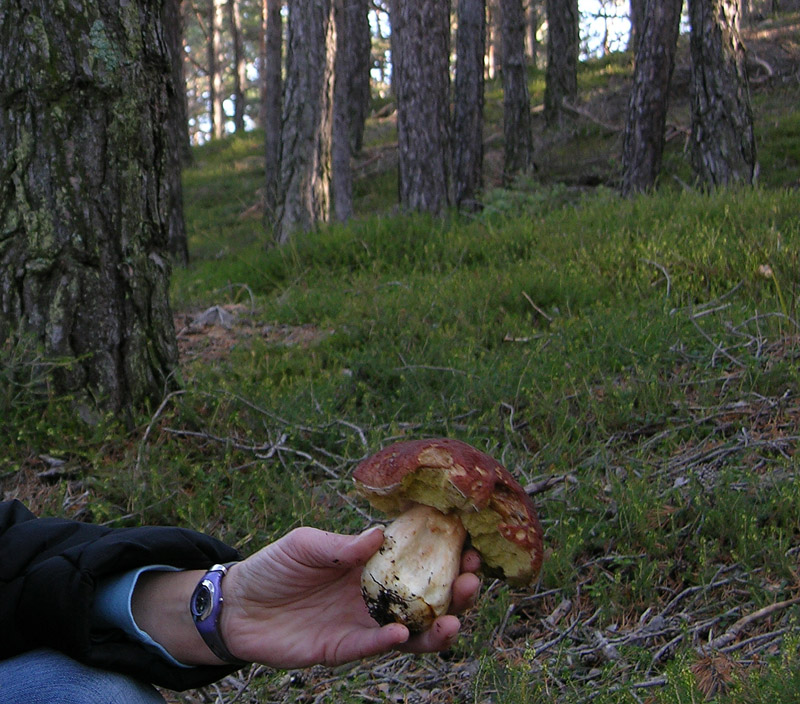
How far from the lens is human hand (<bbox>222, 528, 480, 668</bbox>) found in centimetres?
186

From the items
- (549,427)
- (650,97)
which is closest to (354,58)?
(650,97)

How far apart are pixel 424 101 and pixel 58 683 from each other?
25.9 ft

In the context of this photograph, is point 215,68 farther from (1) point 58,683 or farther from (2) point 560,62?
(1) point 58,683

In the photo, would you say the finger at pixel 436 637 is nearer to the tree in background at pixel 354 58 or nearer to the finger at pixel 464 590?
the finger at pixel 464 590

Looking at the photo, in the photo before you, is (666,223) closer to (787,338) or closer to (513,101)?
(787,338)

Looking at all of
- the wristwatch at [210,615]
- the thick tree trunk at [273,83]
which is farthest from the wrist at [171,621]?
the thick tree trunk at [273,83]

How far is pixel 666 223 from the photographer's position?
589cm

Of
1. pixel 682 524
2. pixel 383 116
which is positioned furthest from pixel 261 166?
pixel 682 524

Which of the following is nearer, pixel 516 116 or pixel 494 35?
pixel 516 116

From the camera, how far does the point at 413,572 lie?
6.19ft

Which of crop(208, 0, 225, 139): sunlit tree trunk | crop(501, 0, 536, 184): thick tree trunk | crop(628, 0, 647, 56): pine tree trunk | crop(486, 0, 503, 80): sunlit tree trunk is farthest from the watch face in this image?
crop(486, 0, 503, 80): sunlit tree trunk

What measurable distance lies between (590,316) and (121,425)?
288 centimetres

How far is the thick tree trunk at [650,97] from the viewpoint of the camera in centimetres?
876

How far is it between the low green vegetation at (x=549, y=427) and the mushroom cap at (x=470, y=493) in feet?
1.29
